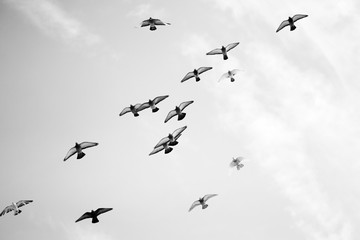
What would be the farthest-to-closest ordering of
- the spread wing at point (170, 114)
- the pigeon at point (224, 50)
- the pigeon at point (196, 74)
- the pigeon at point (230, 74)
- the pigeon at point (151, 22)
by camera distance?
the pigeon at point (230, 74)
the pigeon at point (224, 50)
the pigeon at point (196, 74)
the pigeon at point (151, 22)
the spread wing at point (170, 114)

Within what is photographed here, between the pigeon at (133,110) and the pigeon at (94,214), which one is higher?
the pigeon at (133,110)

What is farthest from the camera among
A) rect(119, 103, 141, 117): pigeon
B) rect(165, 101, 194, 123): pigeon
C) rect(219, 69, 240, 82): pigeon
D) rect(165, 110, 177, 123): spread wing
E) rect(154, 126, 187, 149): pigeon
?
rect(219, 69, 240, 82): pigeon

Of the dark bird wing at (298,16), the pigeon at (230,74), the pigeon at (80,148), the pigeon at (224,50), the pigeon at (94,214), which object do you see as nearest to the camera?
the pigeon at (94,214)

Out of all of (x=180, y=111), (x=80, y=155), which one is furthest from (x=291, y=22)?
(x=80, y=155)

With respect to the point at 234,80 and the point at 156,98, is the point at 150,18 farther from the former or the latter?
the point at 234,80

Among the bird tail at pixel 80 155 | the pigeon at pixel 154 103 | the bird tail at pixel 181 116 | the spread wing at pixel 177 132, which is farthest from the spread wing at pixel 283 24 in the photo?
the bird tail at pixel 80 155

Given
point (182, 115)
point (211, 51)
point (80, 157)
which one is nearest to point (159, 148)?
point (182, 115)

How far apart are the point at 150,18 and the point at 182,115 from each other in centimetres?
996

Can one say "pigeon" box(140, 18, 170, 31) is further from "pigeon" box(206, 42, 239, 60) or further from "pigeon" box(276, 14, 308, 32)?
"pigeon" box(276, 14, 308, 32)

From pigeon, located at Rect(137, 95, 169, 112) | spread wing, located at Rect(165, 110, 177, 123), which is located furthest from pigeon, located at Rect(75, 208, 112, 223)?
pigeon, located at Rect(137, 95, 169, 112)

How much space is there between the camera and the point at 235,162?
4747cm

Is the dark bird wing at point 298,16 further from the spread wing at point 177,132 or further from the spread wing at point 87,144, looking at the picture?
the spread wing at point 87,144

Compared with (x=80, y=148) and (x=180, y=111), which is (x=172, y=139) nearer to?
(x=180, y=111)

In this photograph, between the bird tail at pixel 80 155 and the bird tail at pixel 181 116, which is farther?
the bird tail at pixel 181 116
